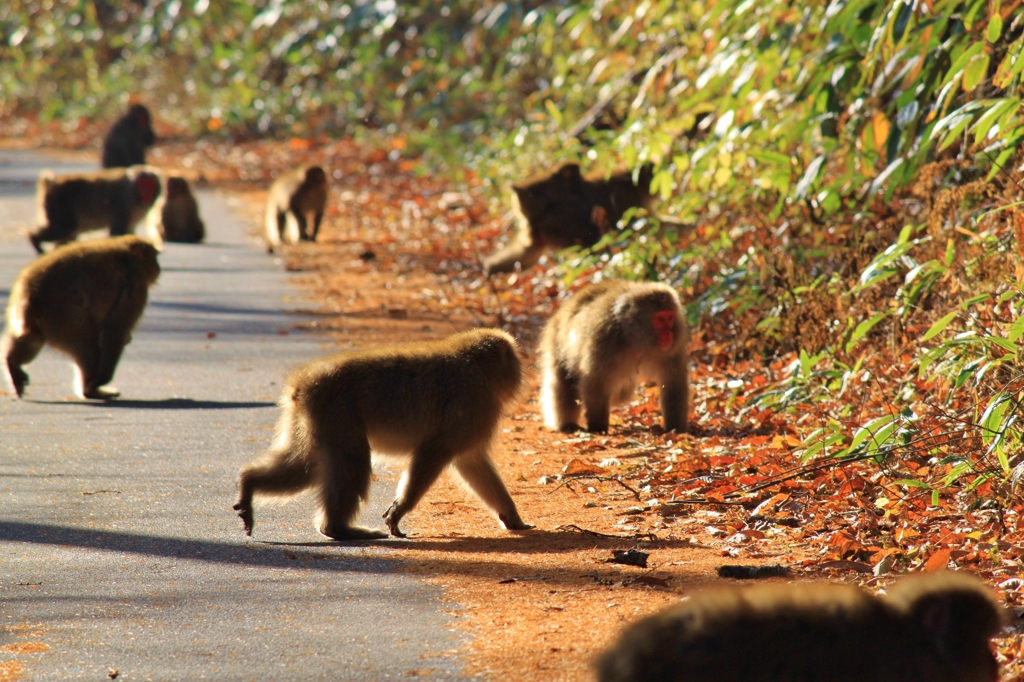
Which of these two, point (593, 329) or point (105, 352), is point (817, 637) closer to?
point (593, 329)

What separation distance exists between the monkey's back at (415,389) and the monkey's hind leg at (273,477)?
0.25 metres

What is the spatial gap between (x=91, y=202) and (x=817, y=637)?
43.8ft

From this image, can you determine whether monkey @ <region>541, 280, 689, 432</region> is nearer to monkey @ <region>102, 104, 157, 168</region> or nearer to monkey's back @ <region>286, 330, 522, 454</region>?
monkey's back @ <region>286, 330, 522, 454</region>

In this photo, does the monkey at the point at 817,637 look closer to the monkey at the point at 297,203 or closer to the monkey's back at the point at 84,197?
the monkey's back at the point at 84,197

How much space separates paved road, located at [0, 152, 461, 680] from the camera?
428 cm

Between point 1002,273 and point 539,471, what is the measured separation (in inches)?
112

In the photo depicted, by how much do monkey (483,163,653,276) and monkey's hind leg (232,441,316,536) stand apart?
719 centimetres

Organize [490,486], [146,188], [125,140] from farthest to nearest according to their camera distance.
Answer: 1. [125,140]
2. [146,188]
3. [490,486]

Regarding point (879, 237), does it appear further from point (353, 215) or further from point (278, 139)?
point (278, 139)

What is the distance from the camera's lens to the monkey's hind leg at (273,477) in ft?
18.7

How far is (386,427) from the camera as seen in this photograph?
19.0ft

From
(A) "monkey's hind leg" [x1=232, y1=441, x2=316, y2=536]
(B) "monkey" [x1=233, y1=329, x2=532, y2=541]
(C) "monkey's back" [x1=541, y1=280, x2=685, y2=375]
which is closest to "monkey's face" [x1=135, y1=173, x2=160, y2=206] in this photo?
(C) "monkey's back" [x1=541, y1=280, x2=685, y2=375]

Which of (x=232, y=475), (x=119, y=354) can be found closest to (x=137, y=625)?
(x=232, y=475)

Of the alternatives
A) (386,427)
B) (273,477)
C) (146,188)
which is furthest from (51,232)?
(386,427)
